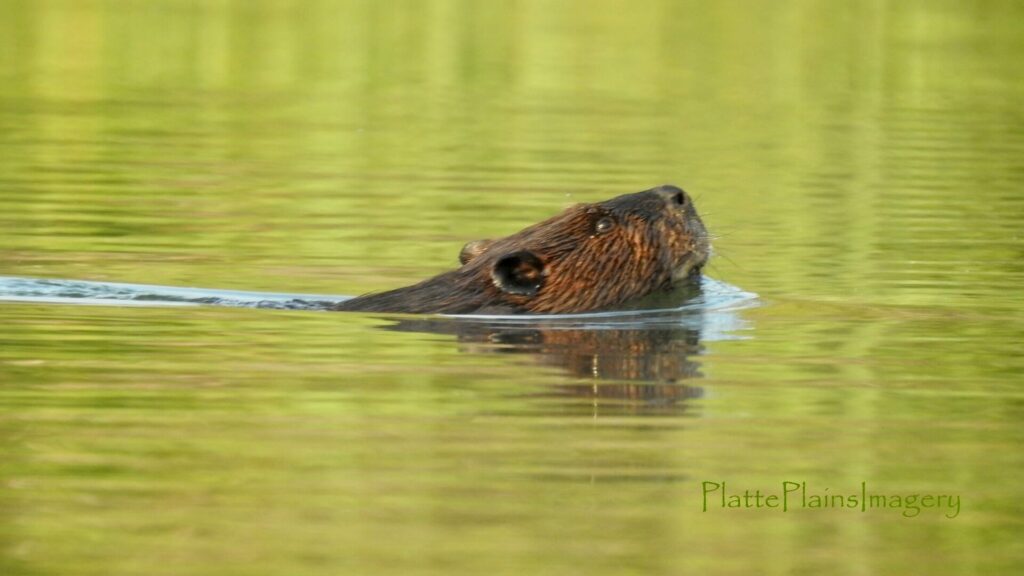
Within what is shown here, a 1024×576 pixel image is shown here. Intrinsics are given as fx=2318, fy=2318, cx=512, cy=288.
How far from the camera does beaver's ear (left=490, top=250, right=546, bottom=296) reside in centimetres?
993

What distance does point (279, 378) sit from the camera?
342 inches

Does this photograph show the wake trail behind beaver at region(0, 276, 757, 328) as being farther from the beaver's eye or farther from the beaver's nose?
the beaver's nose

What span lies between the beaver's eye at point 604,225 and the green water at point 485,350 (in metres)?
0.53

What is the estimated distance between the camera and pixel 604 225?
10.1 metres

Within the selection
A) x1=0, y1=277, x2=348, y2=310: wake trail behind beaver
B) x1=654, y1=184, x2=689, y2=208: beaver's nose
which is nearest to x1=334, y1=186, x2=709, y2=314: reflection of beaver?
x1=654, y1=184, x2=689, y2=208: beaver's nose

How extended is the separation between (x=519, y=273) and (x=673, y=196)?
0.78 m

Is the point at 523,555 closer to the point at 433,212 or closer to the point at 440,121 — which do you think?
the point at 433,212

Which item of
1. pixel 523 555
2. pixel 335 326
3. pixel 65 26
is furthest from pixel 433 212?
pixel 65 26

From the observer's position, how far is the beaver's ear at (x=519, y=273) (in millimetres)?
9930

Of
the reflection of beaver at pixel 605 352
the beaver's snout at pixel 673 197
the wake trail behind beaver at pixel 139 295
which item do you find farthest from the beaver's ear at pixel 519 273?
the wake trail behind beaver at pixel 139 295

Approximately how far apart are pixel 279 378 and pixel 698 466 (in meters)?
2.09

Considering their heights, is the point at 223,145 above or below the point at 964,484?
above

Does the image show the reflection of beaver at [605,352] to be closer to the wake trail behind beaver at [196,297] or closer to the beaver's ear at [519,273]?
the beaver's ear at [519,273]

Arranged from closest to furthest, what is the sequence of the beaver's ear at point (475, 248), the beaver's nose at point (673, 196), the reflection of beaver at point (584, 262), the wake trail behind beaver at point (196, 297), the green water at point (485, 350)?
1. the green water at point (485, 350)
2. the reflection of beaver at point (584, 262)
3. the beaver's nose at point (673, 196)
4. the beaver's ear at point (475, 248)
5. the wake trail behind beaver at point (196, 297)
